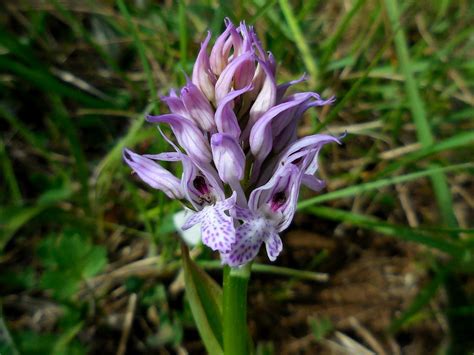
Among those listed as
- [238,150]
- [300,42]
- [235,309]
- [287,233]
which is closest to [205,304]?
[235,309]

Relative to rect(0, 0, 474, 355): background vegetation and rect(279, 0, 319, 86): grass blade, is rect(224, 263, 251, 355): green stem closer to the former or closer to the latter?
rect(0, 0, 474, 355): background vegetation

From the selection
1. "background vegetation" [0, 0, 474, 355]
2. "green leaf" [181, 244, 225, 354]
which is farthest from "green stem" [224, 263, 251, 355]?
"background vegetation" [0, 0, 474, 355]

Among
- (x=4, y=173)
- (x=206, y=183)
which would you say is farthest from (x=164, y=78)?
(x=206, y=183)

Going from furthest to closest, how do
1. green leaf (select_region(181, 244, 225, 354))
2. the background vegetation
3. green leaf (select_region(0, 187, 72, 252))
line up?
1. green leaf (select_region(0, 187, 72, 252))
2. the background vegetation
3. green leaf (select_region(181, 244, 225, 354))

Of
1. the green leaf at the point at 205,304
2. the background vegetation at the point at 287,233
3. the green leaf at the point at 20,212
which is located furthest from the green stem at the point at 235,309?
the green leaf at the point at 20,212

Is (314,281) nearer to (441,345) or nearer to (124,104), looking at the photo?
(441,345)

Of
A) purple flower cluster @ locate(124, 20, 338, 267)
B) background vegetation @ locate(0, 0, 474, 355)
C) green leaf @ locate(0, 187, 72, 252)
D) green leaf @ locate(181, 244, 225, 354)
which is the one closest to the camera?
purple flower cluster @ locate(124, 20, 338, 267)

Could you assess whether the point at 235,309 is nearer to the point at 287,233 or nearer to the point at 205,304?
the point at 205,304
